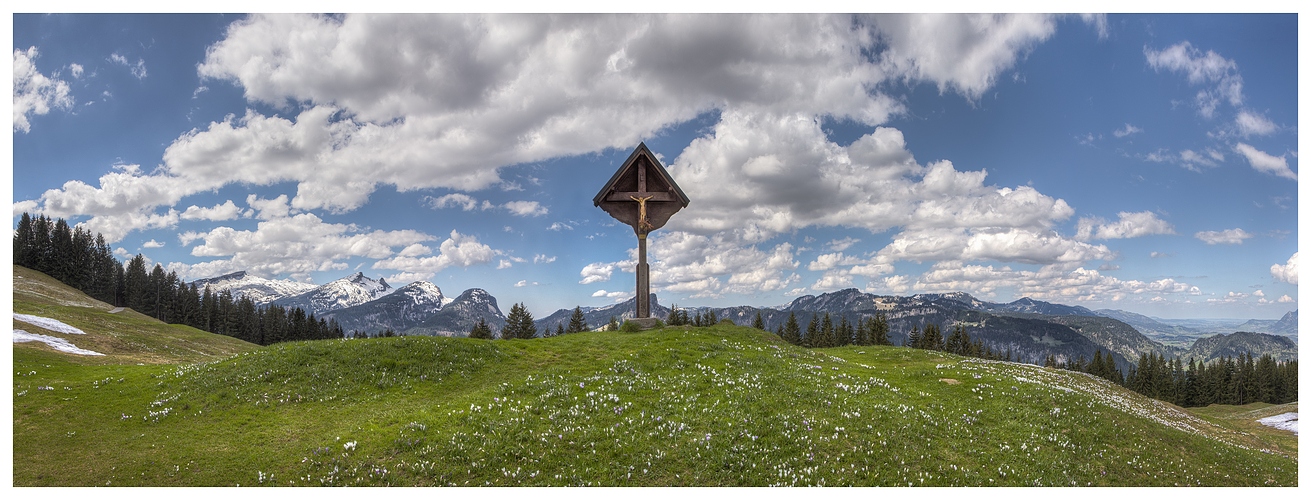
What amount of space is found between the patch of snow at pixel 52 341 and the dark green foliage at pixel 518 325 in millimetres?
61268

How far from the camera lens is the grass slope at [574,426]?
13562 mm

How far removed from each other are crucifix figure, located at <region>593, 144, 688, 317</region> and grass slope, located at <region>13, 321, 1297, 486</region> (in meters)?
8.21

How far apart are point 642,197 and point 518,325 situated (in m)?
77.5

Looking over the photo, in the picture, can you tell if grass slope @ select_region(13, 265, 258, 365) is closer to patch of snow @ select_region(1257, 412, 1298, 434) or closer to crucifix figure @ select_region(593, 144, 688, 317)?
crucifix figure @ select_region(593, 144, 688, 317)

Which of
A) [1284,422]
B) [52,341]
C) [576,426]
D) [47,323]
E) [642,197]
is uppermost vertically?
[642,197]

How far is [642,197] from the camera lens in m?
30.7

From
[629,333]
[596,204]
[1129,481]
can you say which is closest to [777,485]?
[1129,481]

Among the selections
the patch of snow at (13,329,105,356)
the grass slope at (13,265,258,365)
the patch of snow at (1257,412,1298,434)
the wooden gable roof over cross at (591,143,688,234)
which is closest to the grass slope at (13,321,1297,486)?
the wooden gable roof over cross at (591,143,688,234)

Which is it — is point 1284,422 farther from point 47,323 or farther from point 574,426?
point 47,323

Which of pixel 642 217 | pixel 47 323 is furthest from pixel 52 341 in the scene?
pixel 642 217

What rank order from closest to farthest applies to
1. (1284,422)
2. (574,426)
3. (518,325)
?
(574,426), (1284,422), (518,325)

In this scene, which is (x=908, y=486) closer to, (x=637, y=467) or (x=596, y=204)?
(x=637, y=467)

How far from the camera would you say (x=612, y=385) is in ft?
63.9
